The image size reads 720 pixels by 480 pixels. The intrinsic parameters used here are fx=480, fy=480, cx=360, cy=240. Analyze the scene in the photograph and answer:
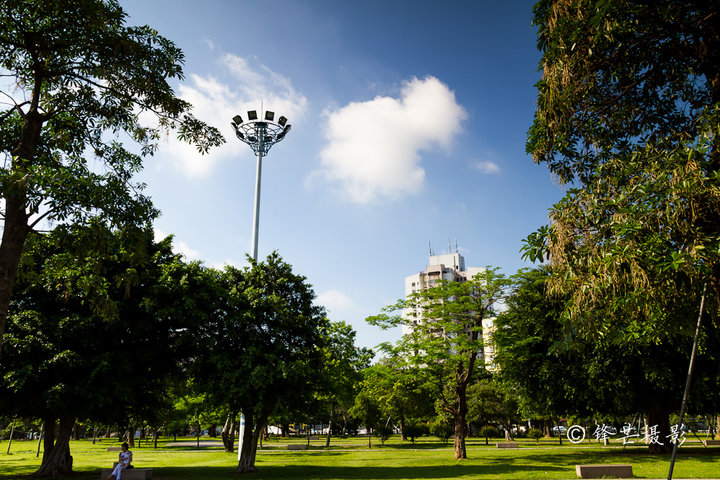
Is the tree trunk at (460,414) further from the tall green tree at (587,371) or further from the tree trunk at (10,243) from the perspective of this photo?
the tree trunk at (10,243)

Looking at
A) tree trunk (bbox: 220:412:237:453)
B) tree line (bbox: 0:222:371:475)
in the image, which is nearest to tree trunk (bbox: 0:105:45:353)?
tree line (bbox: 0:222:371:475)

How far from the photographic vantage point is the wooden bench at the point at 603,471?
18297 mm

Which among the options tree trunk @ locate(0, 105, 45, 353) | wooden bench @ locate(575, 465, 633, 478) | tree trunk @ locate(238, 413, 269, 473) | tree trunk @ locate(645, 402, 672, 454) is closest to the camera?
tree trunk @ locate(0, 105, 45, 353)

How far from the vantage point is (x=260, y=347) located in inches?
945

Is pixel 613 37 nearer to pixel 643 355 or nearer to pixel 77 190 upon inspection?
pixel 77 190

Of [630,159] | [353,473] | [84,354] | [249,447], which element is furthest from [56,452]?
[630,159]

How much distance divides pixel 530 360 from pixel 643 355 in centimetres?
641

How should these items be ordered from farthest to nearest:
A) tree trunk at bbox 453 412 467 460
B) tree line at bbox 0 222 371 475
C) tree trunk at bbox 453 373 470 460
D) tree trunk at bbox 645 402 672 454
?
tree trunk at bbox 453 373 470 460, tree trunk at bbox 453 412 467 460, tree trunk at bbox 645 402 672 454, tree line at bbox 0 222 371 475

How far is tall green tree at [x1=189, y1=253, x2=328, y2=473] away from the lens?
23.0 meters

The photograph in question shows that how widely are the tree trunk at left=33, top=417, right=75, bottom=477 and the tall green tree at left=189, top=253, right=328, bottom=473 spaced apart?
6821 millimetres

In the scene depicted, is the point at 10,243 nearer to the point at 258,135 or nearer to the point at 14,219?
the point at 14,219

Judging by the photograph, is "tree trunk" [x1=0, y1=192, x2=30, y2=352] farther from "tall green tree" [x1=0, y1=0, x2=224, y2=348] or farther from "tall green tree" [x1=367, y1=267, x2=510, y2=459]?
"tall green tree" [x1=367, y1=267, x2=510, y2=459]

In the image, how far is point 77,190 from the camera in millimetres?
11141

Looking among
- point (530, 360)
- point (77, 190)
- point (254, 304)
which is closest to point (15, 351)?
point (254, 304)
